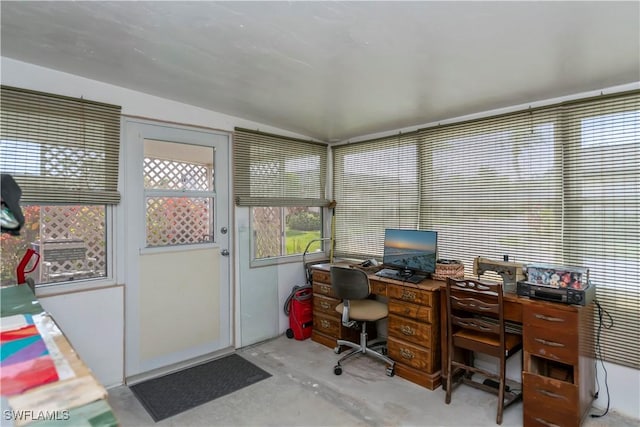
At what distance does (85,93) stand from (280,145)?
184 centimetres

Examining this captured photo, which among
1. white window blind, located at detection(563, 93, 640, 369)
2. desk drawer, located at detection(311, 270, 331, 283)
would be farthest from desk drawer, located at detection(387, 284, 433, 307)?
white window blind, located at detection(563, 93, 640, 369)

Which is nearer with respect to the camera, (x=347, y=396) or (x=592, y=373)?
(x=592, y=373)

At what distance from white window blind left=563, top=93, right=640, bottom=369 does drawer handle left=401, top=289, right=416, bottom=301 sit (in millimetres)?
1159

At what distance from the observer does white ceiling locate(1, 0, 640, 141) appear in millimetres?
1600

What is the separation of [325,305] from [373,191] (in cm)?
136

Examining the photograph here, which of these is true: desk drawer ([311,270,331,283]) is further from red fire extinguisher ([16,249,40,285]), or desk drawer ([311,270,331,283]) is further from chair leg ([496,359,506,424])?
red fire extinguisher ([16,249,40,285])

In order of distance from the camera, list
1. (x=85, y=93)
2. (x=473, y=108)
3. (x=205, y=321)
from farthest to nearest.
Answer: (x=205, y=321) → (x=473, y=108) → (x=85, y=93)

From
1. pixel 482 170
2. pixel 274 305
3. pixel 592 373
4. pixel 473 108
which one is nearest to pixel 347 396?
pixel 274 305

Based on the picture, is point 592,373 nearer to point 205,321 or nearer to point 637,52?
point 637,52

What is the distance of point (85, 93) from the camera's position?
2566mm

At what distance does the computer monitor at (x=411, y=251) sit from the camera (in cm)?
301

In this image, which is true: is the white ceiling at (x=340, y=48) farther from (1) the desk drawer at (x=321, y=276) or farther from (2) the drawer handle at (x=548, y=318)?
(1) the desk drawer at (x=321, y=276)

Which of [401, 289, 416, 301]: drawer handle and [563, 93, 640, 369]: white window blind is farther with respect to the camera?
[401, 289, 416, 301]: drawer handle

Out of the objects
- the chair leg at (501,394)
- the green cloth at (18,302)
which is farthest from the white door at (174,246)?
the chair leg at (501,394)
